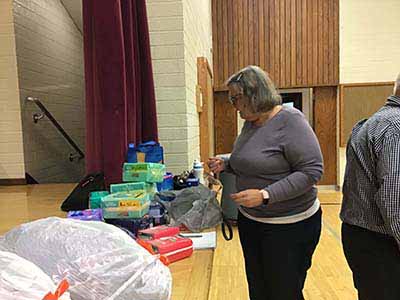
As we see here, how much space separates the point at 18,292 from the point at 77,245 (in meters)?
0.24

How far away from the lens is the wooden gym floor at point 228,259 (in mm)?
2721

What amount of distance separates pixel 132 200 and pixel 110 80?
32.9 inches

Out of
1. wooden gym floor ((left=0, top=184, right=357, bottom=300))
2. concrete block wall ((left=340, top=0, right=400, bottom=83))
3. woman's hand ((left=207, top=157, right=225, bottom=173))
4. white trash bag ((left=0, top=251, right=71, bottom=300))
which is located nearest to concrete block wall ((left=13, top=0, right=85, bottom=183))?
wooden gym floor ((left=0, top=184, right=357, bottom=300))

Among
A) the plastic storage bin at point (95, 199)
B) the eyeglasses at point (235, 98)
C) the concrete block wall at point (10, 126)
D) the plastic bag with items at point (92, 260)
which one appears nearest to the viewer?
the plastic bag with items at point (92, 260)

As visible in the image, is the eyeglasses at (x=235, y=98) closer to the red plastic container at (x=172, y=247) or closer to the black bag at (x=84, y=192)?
the red plastic container at (x=172, y=247)

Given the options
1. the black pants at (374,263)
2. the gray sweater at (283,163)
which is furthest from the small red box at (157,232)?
the black pants at (374,263)

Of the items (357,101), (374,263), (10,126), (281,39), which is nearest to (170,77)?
(374,263)

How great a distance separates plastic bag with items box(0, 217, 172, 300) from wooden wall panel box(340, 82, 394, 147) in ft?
23.6

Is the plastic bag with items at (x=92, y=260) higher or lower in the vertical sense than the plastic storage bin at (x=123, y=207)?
higher

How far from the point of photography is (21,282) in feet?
2.00

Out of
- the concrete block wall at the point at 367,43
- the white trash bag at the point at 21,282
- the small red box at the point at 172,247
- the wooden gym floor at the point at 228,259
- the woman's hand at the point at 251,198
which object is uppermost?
the concrete block wall at the point at 367,43

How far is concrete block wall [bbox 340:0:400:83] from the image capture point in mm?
7566

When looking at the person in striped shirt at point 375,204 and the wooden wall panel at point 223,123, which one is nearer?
the person in striped shirt at point 375,204

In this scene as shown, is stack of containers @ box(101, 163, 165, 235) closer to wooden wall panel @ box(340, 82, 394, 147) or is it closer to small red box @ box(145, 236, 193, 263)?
small red box @ box(145, 236, 193, 263)
